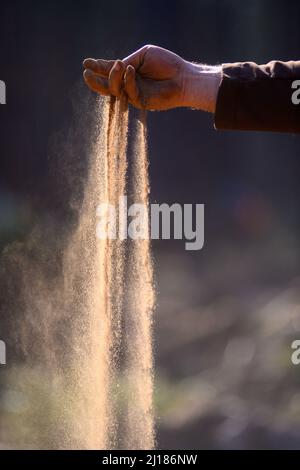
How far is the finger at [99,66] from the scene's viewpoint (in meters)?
1.24

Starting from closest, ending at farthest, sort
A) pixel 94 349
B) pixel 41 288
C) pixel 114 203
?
pixel 114 203 < pixel 94 349 < pixel 41 288

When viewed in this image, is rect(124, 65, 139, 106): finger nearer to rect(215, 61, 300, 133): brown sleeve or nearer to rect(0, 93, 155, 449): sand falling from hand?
rect(0, 93, 155, 449): sand falling from hand

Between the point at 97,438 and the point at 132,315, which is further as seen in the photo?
the point at 132,315

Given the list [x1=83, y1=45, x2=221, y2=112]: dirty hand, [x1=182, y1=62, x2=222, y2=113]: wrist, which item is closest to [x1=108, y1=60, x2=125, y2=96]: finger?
[x1=83, y1=45, x2=221, y2=112]: dirty hand

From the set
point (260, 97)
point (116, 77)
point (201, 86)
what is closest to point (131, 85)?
point (116, 77)

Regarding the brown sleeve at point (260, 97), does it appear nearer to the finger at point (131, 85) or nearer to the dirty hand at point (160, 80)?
the dirty hand at point (160, 80)

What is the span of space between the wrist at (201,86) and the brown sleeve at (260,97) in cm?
6

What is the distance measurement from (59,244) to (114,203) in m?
0.92

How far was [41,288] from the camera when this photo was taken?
7.05 ft

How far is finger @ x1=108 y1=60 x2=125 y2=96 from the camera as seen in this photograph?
3.97 ft

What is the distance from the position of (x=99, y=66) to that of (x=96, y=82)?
0.10 feet

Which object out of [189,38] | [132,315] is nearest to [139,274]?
[132,315]

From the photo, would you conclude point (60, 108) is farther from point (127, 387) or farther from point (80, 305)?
point (127, 387)

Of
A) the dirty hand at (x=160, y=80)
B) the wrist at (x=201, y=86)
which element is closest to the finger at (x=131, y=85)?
the dirty hand at (x=160, y=80)
